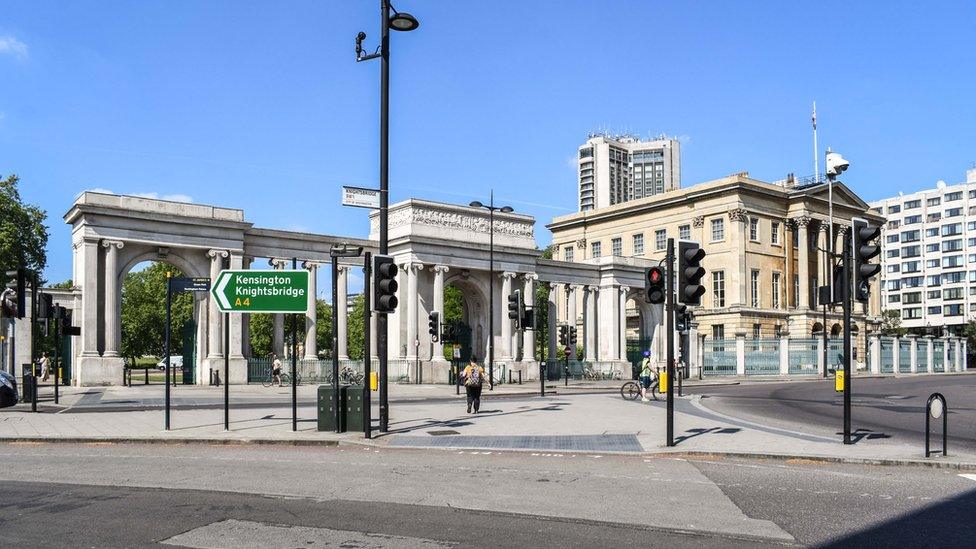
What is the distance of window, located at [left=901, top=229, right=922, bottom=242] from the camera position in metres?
140

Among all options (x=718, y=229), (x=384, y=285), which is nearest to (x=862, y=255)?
(x=384, y=285)

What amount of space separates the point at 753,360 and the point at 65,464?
61037 millimetres

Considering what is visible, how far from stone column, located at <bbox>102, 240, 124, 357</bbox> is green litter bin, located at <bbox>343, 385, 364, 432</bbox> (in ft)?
97.3

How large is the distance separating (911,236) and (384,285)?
142 metres

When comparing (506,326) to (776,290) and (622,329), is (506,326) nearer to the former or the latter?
(622,329)

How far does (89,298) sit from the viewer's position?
43500 mm

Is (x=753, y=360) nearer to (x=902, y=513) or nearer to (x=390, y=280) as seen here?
(x=390, y=280)

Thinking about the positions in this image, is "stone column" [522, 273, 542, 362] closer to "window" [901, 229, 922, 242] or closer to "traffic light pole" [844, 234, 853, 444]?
"traffic light pole" [844, 234, 853, 444]

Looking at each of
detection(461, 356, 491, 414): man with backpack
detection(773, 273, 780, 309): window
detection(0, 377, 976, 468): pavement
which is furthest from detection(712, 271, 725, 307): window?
detection(461, 356, 491, 414): man with backpack

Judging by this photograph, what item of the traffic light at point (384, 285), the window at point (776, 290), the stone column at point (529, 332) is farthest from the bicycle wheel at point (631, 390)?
the window at point (776, 290)

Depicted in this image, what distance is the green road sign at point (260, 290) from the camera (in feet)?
62.2

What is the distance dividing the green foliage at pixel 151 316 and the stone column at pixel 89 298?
3474 cm

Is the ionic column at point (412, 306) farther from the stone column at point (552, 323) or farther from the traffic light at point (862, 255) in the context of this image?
the traffic light at point (862, 255)

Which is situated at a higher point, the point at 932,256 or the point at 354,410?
the point at 932,256
